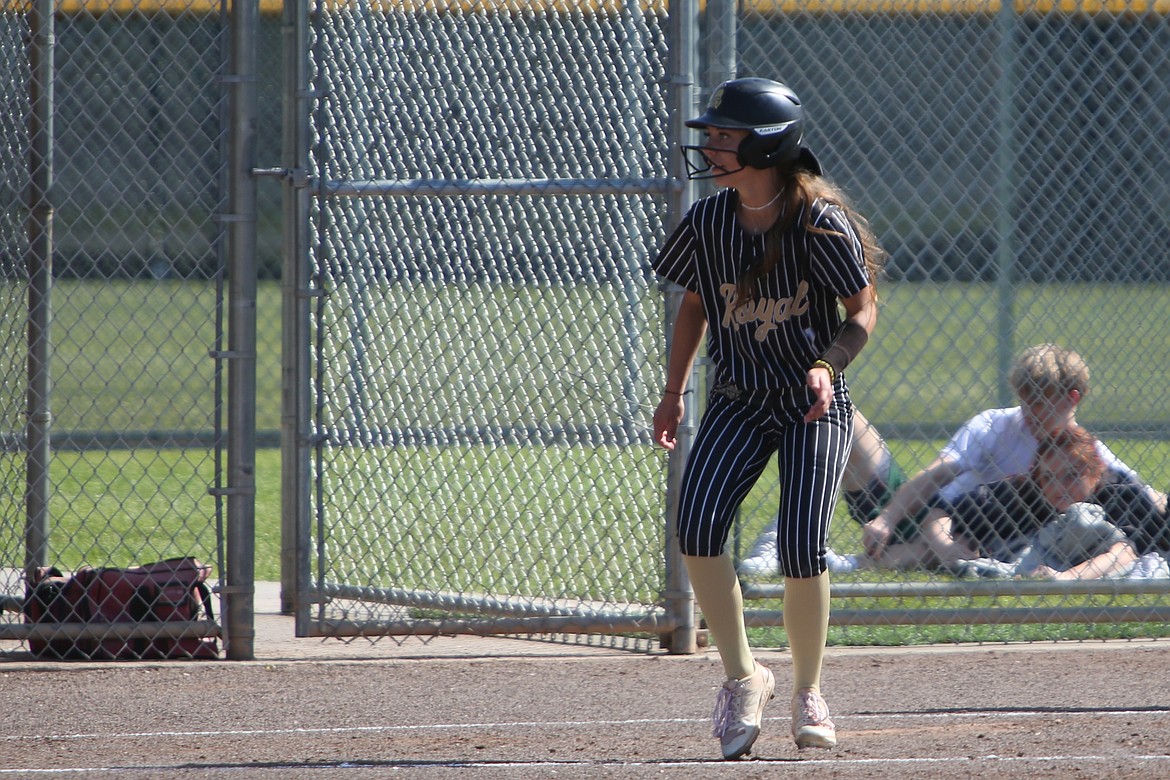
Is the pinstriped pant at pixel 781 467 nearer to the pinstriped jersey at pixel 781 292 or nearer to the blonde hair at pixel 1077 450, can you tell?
the pinstriped jersey at pixel 781 292

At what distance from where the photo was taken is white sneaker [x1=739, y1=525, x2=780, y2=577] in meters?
6.02

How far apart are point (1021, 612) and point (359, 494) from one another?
8.33 feet

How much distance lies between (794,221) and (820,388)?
516mm

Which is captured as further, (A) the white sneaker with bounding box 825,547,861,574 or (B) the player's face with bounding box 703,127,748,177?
(A) the white sneaker with bounding box 825,547,861,574

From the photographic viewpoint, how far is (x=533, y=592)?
607cm

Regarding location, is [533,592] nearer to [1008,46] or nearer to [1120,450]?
[1008,46]

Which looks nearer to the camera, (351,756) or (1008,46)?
(351,756)

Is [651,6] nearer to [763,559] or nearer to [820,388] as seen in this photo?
[820,388]

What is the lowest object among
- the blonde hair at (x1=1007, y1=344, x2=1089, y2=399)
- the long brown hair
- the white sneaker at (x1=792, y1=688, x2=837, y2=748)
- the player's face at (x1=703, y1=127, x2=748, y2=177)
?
the white sneaker at (x1=792, y1=688, x2=837, y2=748)

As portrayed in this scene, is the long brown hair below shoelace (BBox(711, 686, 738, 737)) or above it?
above

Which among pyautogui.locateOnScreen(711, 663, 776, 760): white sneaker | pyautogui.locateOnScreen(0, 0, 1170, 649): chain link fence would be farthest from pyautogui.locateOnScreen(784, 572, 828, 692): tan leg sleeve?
pyautogui.locateOnScreen(0, 0, 1170, 649): chain link fence

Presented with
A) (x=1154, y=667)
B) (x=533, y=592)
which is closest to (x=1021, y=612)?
(x=1154, y=667)

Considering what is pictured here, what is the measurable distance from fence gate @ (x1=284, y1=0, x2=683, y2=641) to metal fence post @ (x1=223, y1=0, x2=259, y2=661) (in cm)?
17

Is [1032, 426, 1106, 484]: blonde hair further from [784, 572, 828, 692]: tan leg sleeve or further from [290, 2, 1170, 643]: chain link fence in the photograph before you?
[784, 572, 828, 692]: tan leg sleeve
